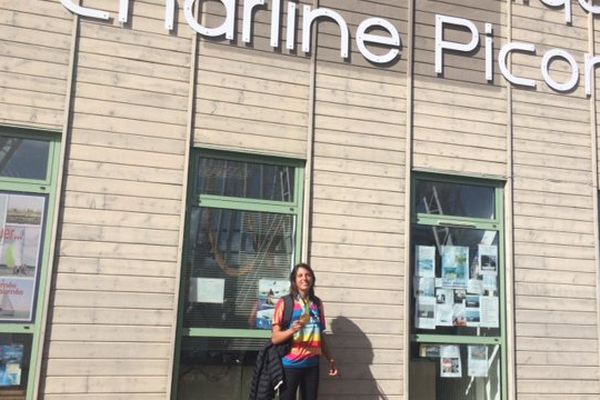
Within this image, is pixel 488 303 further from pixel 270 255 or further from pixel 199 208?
pixel 199 208

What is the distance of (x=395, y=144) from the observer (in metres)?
5.95

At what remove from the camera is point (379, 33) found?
6.10m

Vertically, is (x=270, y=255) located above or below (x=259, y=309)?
above

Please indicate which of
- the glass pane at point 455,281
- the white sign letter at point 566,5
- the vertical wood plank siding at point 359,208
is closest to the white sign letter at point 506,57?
the white sign letter at point 566,5

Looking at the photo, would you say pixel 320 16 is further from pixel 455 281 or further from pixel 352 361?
pixel 352 361

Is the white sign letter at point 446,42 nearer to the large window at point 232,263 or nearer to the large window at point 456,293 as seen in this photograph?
the large window at point 456,293

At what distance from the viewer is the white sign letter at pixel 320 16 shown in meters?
5.84

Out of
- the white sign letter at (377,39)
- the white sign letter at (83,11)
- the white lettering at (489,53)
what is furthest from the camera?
the white lettering at (489,53)

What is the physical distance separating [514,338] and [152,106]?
12.7ft

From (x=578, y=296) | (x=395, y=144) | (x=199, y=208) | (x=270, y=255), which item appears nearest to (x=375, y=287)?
(x=270, y=255)

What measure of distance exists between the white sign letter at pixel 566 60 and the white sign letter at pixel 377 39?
5.30 ft

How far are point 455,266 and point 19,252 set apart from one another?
380 cm

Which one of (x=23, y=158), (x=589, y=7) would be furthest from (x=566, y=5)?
(x=23, y=158)

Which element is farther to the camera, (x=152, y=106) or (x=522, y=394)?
(x=522, y=394)
